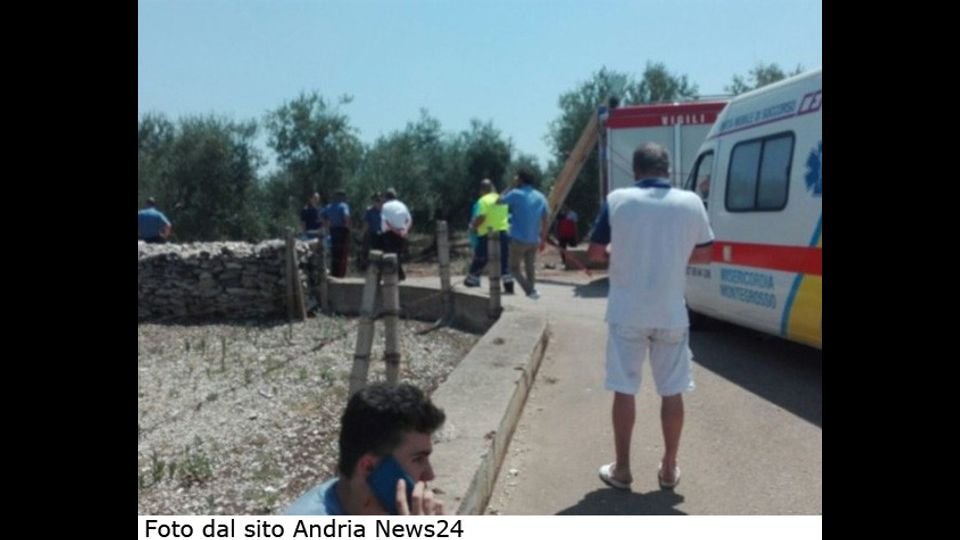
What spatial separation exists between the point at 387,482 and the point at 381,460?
0.20 feet

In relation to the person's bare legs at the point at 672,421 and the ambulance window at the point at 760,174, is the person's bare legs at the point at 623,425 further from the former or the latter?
the ambulance window at the point at 760,174

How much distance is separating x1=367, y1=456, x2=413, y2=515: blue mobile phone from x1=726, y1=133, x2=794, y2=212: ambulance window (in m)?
5.62

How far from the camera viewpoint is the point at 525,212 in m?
11.8

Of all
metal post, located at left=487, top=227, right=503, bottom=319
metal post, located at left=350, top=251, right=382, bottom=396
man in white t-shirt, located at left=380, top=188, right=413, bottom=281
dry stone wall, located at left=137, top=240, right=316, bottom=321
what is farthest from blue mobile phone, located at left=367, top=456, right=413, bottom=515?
man in white t-shirt, located at left=380, top=188, right=413, bottom=281

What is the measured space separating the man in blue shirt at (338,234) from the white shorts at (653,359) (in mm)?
11917

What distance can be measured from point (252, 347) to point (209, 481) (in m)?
5.55

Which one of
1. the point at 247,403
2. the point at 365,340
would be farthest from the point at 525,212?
the point at 365,340

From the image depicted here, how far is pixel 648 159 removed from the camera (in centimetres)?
491

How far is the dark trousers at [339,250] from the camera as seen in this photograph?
1648 centimetres

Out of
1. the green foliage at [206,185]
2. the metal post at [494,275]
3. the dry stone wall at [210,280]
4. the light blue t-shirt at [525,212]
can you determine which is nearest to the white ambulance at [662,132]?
the light blue t-shirt at [525,212]

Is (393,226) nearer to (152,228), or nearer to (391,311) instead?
(152,228)

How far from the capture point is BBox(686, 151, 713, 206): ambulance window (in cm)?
919
